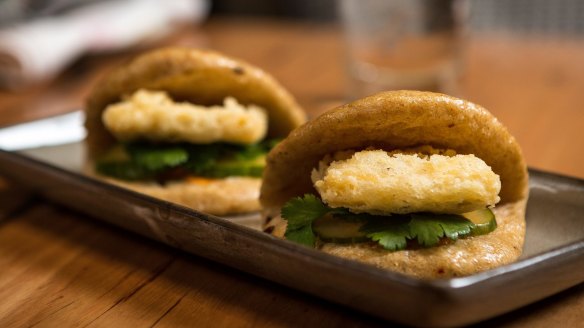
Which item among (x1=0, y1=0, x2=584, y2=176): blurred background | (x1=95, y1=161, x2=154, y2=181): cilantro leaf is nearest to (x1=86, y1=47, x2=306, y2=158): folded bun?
(x1=95, y1=161, x2=154, y2=181): cilantro leaf

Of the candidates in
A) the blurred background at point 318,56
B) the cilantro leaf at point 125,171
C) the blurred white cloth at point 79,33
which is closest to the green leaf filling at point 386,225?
the cilantro leaf at point 125,171

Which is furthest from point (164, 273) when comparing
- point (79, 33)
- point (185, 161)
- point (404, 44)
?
point (79, 33)

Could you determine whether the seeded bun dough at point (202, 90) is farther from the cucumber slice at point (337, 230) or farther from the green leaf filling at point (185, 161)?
the cucumber slice at point (337, 230)

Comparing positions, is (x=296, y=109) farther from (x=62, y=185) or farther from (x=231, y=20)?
(x=231, y=20)

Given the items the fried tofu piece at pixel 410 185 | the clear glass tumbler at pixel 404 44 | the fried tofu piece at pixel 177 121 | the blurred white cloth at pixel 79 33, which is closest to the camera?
the fried tofu piece at pixel 410 185

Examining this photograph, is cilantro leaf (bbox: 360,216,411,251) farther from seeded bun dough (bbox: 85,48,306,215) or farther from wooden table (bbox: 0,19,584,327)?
seeded bun dough (bbox: 85,48,306,215)

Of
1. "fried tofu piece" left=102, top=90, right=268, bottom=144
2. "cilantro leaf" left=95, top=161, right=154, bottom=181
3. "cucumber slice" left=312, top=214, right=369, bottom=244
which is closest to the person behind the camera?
"cucumber slice" left=312, top=214, right=369, bottom=244
